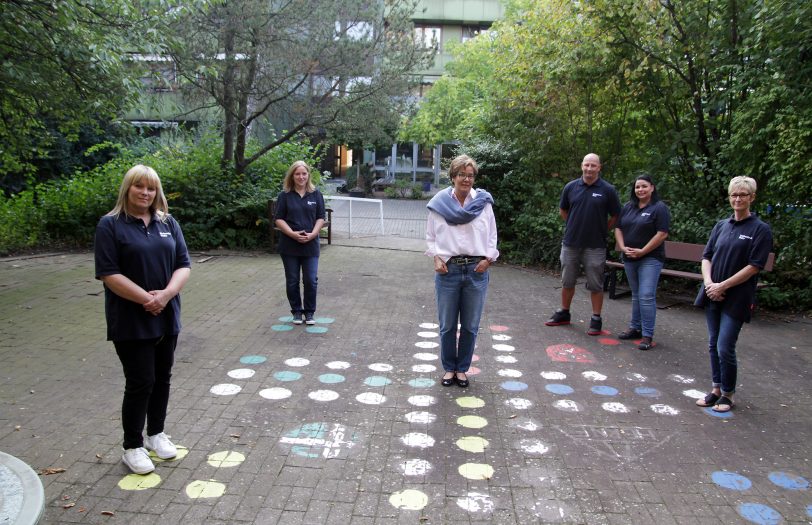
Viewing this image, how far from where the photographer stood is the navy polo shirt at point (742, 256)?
434cm

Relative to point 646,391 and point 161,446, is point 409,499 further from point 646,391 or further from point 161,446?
point 646,391

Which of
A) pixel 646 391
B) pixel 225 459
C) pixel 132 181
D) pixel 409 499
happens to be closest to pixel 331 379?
pixel 225 459

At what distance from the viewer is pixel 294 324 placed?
674 cm

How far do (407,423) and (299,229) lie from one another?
2.91 metres

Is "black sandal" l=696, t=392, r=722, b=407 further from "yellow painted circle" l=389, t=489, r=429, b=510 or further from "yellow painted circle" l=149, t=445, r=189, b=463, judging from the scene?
"yellow painted circle" l=149, t=445, r=189, b=463

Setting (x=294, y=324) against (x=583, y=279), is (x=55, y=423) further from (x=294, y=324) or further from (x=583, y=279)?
(x=583, y=279)

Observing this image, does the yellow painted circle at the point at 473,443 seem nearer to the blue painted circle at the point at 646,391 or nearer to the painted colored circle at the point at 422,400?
the painted colored circle at the point at 422,400

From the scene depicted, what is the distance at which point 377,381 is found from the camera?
5.05 m

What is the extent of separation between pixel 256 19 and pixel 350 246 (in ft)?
15.9

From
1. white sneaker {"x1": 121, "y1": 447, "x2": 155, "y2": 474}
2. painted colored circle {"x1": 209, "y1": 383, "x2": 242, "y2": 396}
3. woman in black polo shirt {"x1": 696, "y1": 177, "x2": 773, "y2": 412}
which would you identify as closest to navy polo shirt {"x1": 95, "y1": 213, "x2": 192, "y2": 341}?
white sneaker {"x1": 121, "y1": 447, "x2": 155, "y2": 474}

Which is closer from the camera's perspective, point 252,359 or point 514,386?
point 514,386

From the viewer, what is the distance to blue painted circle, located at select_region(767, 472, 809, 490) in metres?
3.47

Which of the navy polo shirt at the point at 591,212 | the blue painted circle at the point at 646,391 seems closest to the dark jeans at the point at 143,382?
the blue painted circle at the point at 646,391

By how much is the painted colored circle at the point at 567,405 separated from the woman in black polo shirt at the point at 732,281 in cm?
96
